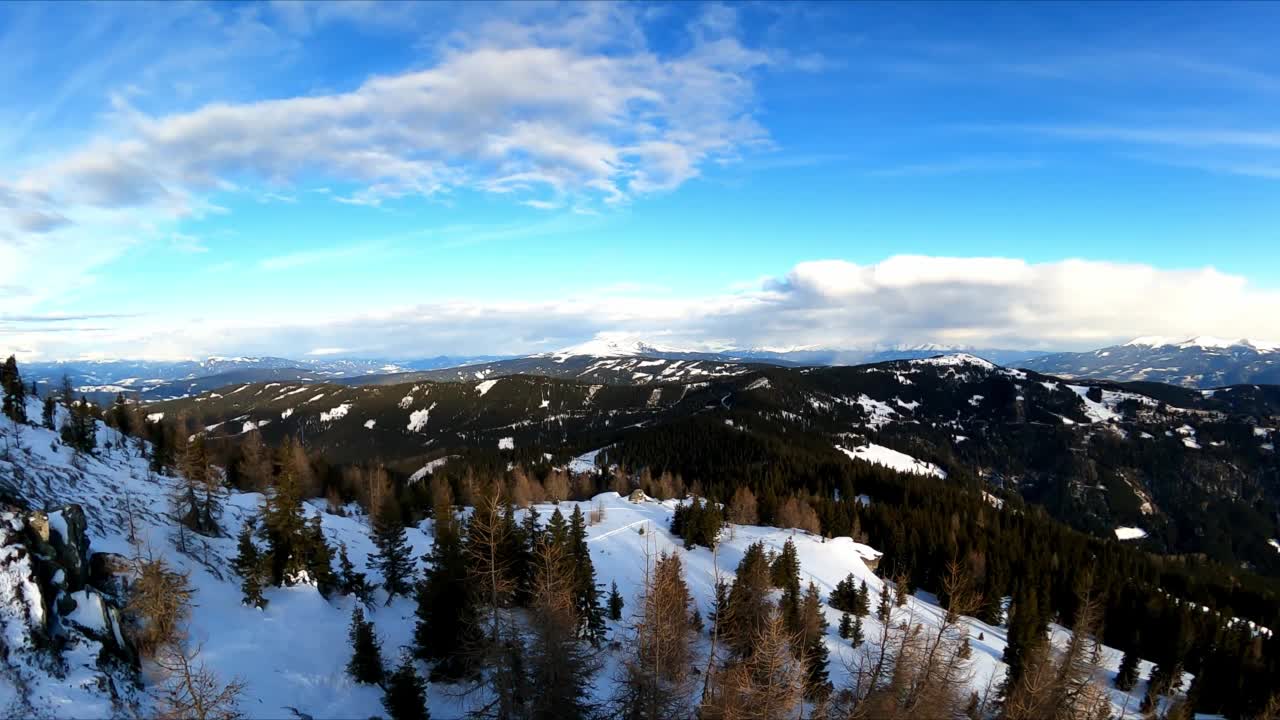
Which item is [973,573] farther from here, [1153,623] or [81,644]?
[81,644]

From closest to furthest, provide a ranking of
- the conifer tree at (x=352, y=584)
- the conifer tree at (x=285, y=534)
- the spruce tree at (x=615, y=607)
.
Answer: the conifer tree at (x=285, y=534) → the conifer tree at (x=352, y=584) → the spruce tree at (x=615, y=607)

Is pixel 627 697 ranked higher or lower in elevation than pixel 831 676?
higher

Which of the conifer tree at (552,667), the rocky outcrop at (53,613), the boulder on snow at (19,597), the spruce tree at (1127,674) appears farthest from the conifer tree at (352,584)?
the spruce tree at (1127,674)

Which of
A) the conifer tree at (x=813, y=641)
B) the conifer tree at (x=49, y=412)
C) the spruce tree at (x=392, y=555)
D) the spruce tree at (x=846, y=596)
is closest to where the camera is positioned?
the conifer tree at (x=813, y=641)

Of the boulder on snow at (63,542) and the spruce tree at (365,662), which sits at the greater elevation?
the boulder on snow at (63,542)

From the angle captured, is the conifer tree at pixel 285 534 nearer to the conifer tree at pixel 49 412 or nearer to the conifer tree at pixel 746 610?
the conifer tree at pixel 746 610

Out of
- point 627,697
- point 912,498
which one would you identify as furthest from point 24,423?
point 912,498
